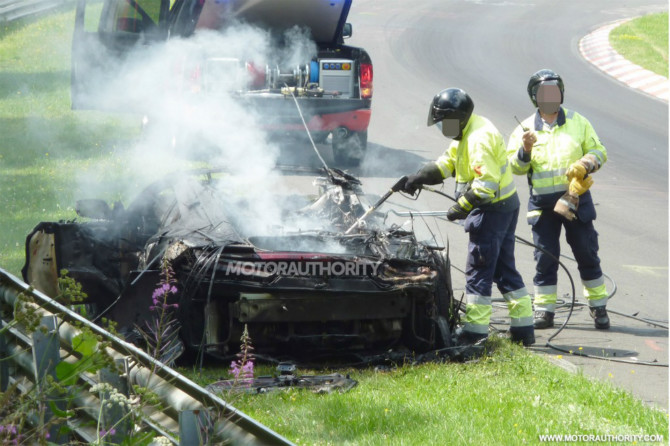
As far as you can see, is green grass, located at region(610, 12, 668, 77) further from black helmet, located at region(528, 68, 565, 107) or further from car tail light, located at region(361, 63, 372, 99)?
black helmet, located at region(528, 68, 565, 107)

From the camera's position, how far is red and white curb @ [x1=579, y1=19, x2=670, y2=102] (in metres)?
20.2

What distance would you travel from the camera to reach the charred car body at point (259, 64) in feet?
39.2

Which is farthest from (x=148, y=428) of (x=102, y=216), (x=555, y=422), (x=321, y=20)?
(x=321, y=20)

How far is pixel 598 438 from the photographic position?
5000mm

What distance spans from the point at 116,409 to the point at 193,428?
47cm

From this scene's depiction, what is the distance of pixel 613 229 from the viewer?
11.2 metres

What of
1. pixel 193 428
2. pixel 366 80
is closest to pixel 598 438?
pixel 193 428

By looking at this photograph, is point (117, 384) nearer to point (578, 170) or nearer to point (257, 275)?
point (257, 275)

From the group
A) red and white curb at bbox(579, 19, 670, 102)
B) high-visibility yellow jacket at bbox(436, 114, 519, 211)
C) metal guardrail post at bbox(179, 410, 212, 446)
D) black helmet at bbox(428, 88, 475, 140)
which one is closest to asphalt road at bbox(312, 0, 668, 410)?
red and white curb at bbox(579, 19, 670, 102)

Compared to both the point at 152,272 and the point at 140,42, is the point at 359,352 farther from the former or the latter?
the point at 140,42

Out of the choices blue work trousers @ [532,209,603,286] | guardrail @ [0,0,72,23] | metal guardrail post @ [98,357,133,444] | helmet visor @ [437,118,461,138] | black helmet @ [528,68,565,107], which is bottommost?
blue work trousers @ [532,209,603,286]

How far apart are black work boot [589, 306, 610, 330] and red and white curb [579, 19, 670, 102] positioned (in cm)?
1280

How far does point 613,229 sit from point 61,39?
17.5 m

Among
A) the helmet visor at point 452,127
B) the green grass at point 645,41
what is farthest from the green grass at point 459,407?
the green grass at point 645,41
